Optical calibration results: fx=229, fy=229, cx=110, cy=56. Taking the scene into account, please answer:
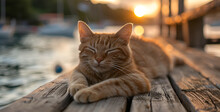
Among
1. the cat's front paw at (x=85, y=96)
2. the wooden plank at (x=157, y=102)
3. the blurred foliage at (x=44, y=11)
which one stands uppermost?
the blurred foliage at (x=44, y=11)

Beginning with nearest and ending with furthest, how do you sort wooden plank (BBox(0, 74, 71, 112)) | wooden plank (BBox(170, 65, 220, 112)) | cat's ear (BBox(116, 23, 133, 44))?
wooden plank (BBox(0, 74, 71, 112)) < wooden plank (BBox(170, 65, 220, 112)) < cat's ear (BBox(116, 23, 133, 44))

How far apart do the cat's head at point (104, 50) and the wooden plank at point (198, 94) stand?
2.39 ft

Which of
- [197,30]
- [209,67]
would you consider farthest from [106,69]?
[197,30]

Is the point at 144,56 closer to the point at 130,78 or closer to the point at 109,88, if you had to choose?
the point at 130,78

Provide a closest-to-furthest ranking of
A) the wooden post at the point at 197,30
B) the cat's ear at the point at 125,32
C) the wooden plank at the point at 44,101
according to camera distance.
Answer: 1. the wooden plank at the point at 44,101
2. the cat's ear at the point at 125,32
3. the wooden post at the point at 197,30

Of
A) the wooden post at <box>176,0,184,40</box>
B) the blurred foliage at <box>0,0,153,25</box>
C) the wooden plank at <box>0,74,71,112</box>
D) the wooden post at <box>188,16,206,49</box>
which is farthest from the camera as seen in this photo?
the blurred foliage at <box>0,0,153,25</box>

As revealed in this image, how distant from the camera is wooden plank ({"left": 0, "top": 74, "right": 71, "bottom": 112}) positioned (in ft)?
6.08

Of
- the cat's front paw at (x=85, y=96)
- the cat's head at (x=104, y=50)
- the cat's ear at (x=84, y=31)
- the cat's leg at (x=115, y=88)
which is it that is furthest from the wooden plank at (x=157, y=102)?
the cat's ear at (x=84, y=31)

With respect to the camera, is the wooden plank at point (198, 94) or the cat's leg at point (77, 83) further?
the cat's leg at point (77, 83)

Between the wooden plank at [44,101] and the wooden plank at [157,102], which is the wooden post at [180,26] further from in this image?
the wooden plank at [44,101]

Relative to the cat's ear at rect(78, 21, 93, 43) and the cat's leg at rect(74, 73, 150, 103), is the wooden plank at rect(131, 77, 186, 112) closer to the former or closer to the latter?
the cat's leg at rect(74, 73, 150, 103)

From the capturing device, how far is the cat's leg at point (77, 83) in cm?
226

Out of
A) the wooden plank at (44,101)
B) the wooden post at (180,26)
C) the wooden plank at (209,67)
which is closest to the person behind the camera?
the wooden plank at (44,101)

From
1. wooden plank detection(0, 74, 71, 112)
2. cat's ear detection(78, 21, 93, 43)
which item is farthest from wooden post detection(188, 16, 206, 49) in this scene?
wooden plank detection(0, 74, 71, 112)
